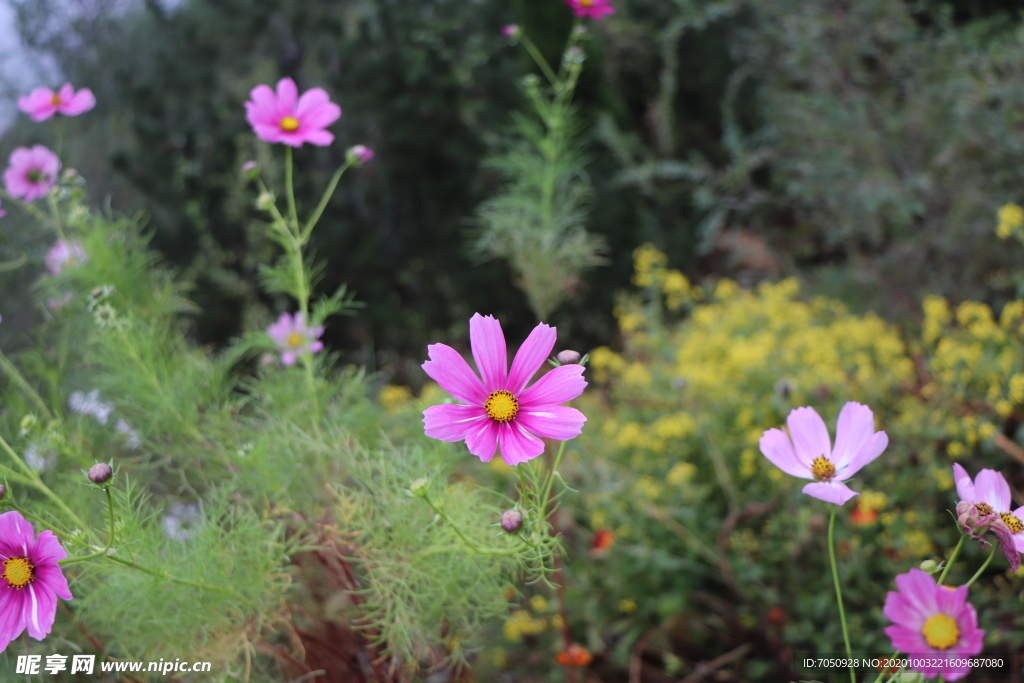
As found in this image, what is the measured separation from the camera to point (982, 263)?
2.05 m

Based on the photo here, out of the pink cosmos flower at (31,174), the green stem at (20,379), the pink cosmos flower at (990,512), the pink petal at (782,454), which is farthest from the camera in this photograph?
the pink cosmos flower at (31,174)

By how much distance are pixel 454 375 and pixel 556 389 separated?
0.07 meters

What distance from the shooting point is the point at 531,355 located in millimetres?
527

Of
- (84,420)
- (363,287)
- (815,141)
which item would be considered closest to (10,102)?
(363,287)

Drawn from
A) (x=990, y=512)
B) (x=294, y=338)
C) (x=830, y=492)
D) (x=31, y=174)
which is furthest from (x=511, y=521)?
(x=31, y=174)

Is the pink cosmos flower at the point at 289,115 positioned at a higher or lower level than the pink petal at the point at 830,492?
higher

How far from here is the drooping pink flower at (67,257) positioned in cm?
88

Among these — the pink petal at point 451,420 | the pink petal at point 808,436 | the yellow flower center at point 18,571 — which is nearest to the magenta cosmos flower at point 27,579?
the yellow flower center at point 18,571

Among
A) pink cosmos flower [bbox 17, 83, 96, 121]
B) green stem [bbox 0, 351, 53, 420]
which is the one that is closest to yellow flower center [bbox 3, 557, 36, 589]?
green stem [bbox 0, 351, 53, 420]

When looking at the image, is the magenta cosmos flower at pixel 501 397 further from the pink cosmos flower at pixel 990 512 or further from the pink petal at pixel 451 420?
the pink cosmos flower at pixel 990 512

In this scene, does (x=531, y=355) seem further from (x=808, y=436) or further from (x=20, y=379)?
(x=20, y=379)

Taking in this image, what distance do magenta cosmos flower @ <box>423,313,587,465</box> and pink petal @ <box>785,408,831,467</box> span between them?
22 centimetres

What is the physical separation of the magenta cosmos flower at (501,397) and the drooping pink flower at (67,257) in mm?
600

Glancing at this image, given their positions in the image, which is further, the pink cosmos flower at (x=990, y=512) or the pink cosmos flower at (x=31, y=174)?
the pink cosmos flower at (x=31, y=174)
